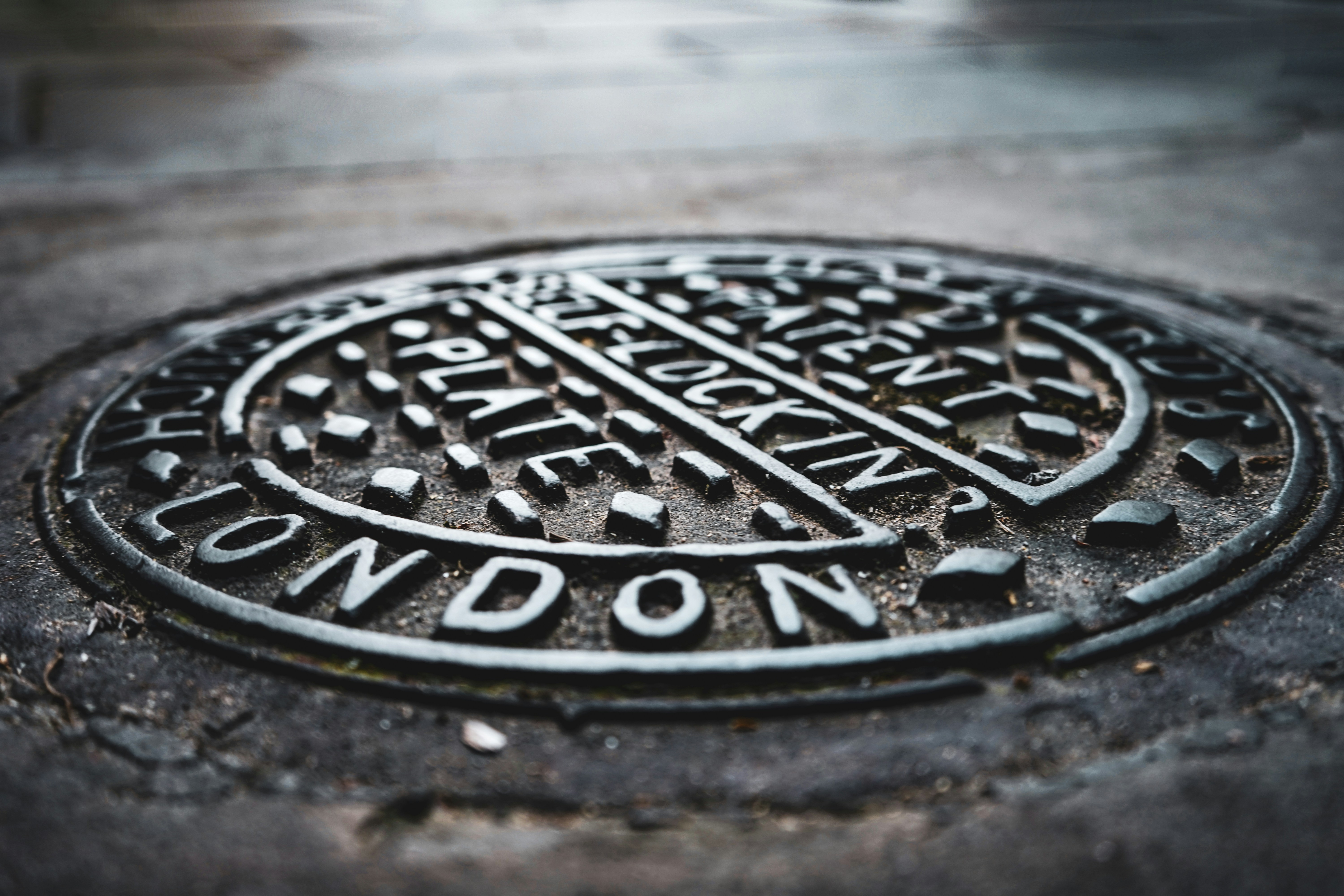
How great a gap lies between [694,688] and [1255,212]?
3.75m

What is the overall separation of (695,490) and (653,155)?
3779 millimetres

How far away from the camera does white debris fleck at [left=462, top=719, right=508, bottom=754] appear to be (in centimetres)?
140

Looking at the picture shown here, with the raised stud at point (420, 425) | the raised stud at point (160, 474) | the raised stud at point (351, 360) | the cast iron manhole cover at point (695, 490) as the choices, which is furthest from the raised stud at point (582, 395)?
the raised stud at point (160, 474)

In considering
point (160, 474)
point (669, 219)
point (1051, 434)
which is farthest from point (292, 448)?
point (669, 219)

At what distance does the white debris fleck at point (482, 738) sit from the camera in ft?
4.60

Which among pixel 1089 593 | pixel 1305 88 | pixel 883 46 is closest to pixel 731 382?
pixel 1089 593

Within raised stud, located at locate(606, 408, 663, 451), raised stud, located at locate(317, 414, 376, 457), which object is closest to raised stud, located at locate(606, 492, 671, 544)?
raised stud, located at locate(606, 408, 663, 451)

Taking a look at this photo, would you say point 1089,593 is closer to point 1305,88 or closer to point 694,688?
point 694,688

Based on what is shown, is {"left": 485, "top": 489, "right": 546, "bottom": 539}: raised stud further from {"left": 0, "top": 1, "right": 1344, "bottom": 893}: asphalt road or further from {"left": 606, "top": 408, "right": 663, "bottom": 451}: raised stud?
{"left": 0, "top": 1, "right": 1344, "bottom": 893}: asphalt road

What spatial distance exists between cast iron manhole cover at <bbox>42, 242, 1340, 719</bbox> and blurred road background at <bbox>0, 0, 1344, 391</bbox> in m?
0.78

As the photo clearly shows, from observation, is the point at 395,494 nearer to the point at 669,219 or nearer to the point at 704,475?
the point at 704,475

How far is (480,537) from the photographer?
5.91 feet

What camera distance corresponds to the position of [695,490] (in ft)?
6.68

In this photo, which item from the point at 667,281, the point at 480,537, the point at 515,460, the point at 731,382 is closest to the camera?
the point at 480,537
